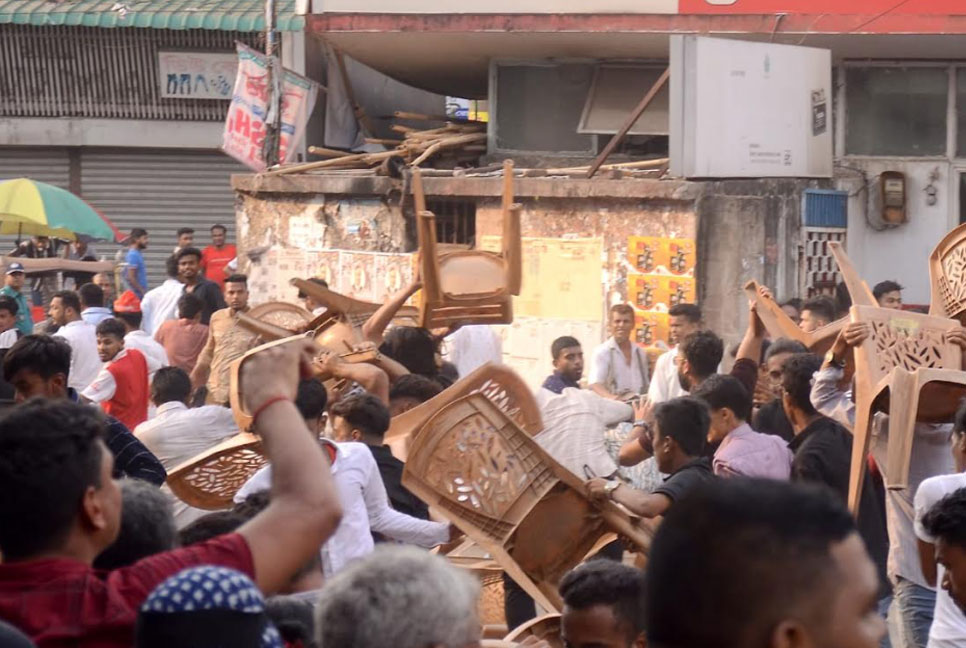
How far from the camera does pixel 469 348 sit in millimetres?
10148

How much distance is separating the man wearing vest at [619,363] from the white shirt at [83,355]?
10.7ft

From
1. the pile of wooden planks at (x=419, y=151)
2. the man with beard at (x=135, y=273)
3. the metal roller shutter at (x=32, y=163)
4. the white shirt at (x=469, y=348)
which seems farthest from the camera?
the metal roller shutter at (x=32, y=163)

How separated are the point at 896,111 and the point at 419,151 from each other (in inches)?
175

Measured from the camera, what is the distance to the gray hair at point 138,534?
124 inches

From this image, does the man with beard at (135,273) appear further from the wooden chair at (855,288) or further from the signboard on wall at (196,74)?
the wooden chair at (855,288)

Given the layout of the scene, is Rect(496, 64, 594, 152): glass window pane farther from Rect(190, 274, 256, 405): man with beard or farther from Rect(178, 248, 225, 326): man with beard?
Rect(190, 274, 256, 405): man with beard

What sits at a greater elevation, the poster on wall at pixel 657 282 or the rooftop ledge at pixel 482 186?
the rooftop ledge at pixel 482 186

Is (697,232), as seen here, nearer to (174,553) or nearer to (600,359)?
(600,359)

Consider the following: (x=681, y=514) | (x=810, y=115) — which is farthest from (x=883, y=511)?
(x=810, y=115)

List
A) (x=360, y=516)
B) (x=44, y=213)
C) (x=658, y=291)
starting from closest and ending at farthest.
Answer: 1. (x=360, y=516)
2. (x=658, y=291)
3. (x=44, y=213)

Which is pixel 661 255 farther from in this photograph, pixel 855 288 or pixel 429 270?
pixel 855 288

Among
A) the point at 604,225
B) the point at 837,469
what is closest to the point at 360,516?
the point at 837,469

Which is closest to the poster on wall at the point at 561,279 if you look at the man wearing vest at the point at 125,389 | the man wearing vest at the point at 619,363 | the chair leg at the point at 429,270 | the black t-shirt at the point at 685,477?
the man wearing vest at the point at 619,363

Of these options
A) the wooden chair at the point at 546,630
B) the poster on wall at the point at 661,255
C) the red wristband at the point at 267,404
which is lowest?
the wooden chair at the point at 546,630
